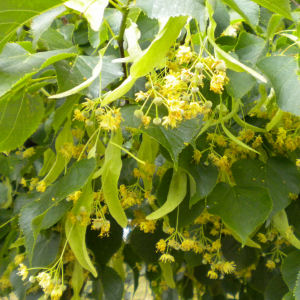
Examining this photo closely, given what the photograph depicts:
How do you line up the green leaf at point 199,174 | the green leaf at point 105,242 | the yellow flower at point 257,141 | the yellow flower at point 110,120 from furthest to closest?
the green leaf at point 105,242 < the yellow flower at point 257,141 < the green leaf at point 199,174 < the yellow flower at point 110,120

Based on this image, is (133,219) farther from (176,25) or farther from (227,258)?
(176,25)

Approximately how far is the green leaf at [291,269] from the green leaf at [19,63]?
578 mm

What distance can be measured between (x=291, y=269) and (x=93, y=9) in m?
0.62

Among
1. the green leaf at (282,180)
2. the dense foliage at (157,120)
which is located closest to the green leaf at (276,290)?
the dense foliage at (157,120)

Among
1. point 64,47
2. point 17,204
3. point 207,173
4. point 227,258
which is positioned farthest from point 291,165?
point 17,204

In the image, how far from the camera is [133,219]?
951mm

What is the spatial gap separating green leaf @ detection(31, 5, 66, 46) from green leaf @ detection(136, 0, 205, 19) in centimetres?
17

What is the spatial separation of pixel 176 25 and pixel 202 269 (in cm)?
94

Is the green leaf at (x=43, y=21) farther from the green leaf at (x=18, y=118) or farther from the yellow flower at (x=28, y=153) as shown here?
the yellow flower at (x=28, y=153)

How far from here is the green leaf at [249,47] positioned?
2.20 feet

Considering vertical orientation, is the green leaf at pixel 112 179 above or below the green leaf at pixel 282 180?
above

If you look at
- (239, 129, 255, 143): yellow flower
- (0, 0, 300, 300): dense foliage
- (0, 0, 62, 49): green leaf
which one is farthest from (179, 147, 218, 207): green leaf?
(0, 0, 62, 49): green leaf

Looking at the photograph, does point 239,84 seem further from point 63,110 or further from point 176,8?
point 63,110

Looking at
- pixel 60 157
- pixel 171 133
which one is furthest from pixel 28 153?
pixel 171 133
